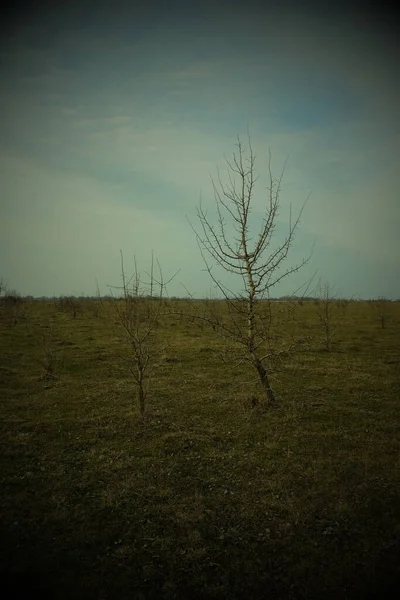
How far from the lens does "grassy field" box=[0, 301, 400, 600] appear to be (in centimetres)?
421

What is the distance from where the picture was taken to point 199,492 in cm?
599

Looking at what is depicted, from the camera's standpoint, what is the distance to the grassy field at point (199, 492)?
13.8 feet

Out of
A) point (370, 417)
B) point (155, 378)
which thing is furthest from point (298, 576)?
point (155, 378)

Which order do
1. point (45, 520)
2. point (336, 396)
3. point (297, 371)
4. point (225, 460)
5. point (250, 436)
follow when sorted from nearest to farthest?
point (45, 520) → point (225, 460) → point (250, 436) → point (336, 396) → point (297, 371)

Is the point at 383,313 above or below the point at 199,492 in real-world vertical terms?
above

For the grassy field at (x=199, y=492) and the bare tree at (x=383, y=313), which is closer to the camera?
the grassy field at (x=199, y=492)

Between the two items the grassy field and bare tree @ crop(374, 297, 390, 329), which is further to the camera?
bare tree @ crop(374, 297, 390, 329)

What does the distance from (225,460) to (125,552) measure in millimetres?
2950

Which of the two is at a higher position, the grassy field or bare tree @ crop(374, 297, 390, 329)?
bare tree @ crop(374, 297, 390, 329)

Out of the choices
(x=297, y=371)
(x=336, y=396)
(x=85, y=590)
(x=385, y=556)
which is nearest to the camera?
(x=85, y=590)

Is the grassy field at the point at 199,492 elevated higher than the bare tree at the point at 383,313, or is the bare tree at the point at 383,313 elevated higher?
the bare tree at the point at 383,313

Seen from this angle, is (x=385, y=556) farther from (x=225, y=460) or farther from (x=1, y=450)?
(x=1, y=450)

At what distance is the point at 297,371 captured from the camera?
14547mm

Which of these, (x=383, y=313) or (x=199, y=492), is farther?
(x=383, y=313)
